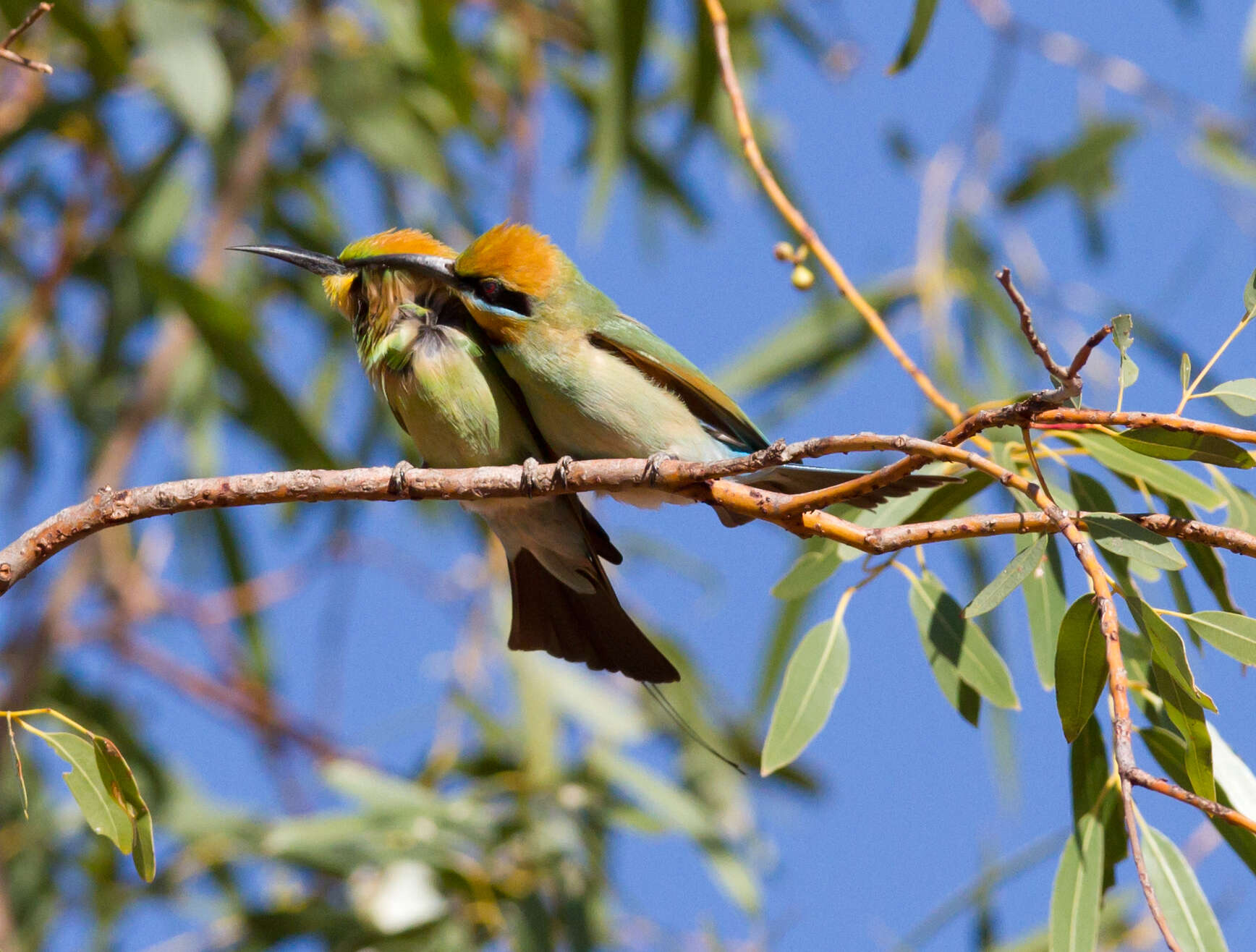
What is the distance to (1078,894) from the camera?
1.42 m

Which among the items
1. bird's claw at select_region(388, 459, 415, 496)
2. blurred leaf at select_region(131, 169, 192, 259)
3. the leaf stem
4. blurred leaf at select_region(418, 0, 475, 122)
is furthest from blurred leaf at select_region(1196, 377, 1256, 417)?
blurred leaf at select_region(131, 169, 192, 259)

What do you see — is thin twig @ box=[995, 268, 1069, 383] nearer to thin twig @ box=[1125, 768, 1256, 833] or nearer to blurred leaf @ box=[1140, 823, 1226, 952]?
thin twig @ box=[1125, 768, 1256, 833]

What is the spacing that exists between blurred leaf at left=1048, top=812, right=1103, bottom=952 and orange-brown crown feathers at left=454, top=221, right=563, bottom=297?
3.58 feet

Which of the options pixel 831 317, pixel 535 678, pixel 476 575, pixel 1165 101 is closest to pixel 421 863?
pixel 535 678

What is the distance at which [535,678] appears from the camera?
10.7ft

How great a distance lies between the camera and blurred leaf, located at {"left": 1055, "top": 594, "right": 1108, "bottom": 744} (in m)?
1.22

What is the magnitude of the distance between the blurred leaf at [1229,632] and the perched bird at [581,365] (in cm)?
71

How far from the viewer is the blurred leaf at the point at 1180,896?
1.35 meters

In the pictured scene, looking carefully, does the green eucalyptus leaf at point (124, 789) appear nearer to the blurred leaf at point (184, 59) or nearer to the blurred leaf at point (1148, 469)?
the blurred leaf at point (1148, 469)

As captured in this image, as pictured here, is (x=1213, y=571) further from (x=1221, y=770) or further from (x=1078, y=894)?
(x=1078, y=894)

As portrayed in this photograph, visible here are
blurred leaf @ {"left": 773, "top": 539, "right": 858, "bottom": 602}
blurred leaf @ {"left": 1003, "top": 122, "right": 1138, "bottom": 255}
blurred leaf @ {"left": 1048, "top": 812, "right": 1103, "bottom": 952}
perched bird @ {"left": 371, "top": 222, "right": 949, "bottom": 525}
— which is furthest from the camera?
blurred leaf @ {"left": 1003, "top": 122, "right": 1138, "bottom": 255}

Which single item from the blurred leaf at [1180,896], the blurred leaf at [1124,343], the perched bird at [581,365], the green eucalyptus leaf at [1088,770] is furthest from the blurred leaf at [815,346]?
the blurred leaf at [1124,343]

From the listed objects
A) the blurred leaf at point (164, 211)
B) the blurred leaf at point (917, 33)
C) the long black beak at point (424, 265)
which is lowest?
the blurred leaf at point (917, 33)

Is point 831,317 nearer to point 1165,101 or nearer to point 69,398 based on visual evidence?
point 1165,101
